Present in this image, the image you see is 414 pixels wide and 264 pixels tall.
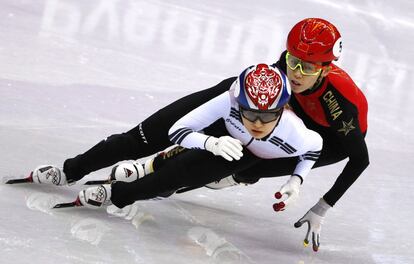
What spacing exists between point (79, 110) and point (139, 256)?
224 cm

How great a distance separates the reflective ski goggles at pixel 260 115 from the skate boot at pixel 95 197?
842 mm

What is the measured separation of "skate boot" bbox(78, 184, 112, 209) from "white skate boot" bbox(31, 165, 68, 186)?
0.31 metres

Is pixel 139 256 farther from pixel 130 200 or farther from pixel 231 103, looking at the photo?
pixel 231 103

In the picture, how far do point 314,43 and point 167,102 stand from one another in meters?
2.36

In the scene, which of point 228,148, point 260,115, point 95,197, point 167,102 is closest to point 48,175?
Answer: point 95,197

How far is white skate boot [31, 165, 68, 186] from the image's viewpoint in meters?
5.00

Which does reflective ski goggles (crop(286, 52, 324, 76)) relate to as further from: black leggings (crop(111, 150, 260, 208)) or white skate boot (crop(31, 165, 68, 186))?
white skate boot (crop(31, 165, 68, 186))

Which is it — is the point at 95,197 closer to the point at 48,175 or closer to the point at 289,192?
the point at 48,175

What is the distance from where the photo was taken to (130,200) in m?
4.65

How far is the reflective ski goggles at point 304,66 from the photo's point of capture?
4.76 metres

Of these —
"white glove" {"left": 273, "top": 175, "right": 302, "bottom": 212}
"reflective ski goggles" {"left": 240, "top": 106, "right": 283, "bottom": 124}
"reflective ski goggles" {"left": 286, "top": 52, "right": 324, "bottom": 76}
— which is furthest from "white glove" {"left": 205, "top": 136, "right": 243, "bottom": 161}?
"reflective ski goggles" {"left": 286, "top": 52, "right": 324, "bottom": 76}

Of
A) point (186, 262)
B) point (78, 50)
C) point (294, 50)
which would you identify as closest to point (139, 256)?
point (186, 262)

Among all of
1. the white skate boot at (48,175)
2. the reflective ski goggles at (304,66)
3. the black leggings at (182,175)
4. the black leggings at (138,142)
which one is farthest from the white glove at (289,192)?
the white skate boot at (48,175)

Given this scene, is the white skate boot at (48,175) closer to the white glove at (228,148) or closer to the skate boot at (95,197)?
the skate boot at (95,197)
